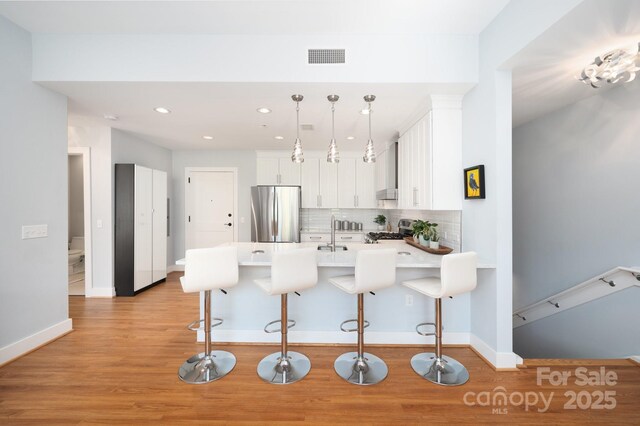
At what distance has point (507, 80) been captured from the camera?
2.26m

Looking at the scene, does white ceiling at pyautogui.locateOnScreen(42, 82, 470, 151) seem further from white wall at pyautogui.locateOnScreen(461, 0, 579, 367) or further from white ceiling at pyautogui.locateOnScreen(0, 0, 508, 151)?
white wall at pyautogui.locateOnScreen(461, 0, 579, 367)

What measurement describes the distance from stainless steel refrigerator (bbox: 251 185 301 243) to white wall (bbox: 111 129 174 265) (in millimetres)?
1985

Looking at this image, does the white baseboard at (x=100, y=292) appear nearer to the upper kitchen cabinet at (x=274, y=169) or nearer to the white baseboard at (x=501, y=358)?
the upper kitchen cabinet at (x=274, y=169)

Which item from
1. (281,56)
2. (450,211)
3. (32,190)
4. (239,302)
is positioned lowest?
(239,302)

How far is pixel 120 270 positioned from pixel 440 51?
513 centimetres

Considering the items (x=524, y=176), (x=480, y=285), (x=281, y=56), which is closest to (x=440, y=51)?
(x=281, y=56)

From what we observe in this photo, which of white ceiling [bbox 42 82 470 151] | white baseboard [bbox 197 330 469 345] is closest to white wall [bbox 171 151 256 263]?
white ceiling [bbox 42 82 470 151]

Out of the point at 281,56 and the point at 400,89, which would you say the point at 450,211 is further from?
the point at 281,56

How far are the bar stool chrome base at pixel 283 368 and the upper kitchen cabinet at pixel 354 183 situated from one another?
3473mm

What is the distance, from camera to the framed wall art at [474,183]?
7.85 feet

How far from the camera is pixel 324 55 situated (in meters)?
2.44

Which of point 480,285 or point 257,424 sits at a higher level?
point 480,285

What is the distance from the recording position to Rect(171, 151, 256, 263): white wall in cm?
561

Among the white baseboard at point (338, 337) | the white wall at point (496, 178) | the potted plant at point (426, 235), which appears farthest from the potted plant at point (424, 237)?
the white baseboard at point (338, 337)
